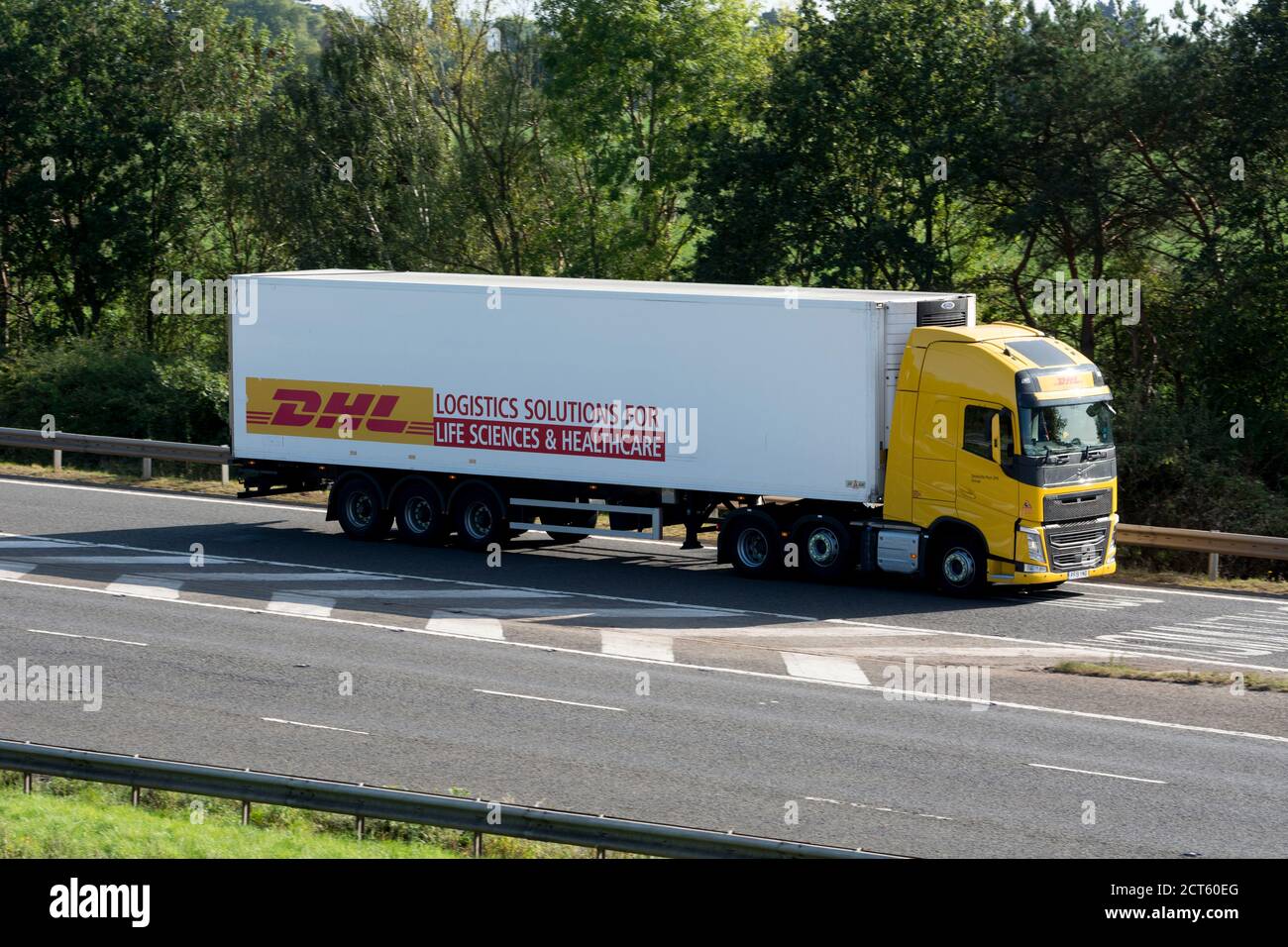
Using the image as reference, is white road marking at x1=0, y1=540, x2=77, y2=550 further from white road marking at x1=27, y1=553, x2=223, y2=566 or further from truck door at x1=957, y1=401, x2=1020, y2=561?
truck door at x1=957, y1=401, x2=1020, y2=561

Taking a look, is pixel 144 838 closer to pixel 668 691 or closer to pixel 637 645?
pixel 668 691

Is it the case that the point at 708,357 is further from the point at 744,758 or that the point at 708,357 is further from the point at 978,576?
the point at 744,758

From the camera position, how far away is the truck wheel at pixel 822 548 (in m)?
20.7

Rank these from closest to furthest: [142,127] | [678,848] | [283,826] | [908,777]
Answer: [678,848]
[283,826]
[908,777]
[142,127]

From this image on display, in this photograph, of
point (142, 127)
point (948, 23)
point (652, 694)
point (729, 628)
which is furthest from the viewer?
point (142, 127)

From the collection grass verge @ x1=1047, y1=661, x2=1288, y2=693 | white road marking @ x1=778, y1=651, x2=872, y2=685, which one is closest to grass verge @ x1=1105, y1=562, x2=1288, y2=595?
grass verge @ x1=1047, y1=661, x2=1288, y2=693

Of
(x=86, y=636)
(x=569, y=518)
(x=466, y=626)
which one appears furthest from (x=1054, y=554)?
(x=86, y=636)

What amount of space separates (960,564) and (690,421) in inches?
162

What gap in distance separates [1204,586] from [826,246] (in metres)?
14.6

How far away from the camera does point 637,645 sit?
17406mm

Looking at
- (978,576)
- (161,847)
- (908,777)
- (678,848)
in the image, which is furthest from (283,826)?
(978,576)

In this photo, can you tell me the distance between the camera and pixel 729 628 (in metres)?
18.3

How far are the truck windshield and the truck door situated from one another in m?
0.26

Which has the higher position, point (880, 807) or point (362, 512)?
point (362, 512)
